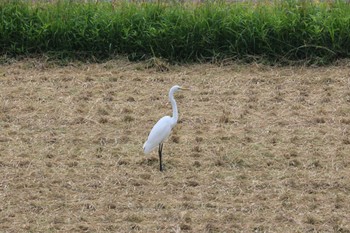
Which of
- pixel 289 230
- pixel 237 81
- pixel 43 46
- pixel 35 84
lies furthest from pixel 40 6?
pixel 289 230

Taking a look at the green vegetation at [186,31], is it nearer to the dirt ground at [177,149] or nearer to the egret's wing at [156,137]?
the dirt ground at [177,149]

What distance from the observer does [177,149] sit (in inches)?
286

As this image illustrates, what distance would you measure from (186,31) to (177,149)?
2.15 metres

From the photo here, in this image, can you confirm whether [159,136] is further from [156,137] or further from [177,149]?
[177,149]

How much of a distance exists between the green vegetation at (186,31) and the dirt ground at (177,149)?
0.22 m

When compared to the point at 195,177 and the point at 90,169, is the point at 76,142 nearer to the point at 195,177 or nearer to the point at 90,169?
the point at 90,169

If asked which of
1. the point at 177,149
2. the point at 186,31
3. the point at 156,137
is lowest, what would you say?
the point at 177,149

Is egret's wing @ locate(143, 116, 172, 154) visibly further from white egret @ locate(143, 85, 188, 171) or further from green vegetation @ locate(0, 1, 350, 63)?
green vegetation @ locate(0, 1, 350, 63)

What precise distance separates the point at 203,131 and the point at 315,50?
196cm

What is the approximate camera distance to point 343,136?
24.3 ft

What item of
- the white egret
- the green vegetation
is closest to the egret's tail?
the white egret

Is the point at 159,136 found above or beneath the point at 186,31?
above

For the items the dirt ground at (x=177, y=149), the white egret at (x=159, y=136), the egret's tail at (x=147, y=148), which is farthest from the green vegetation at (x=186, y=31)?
the egret's tail at (x=147, y=148)

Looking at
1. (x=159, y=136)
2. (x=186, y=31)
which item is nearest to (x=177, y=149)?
(x=159, y=136)
